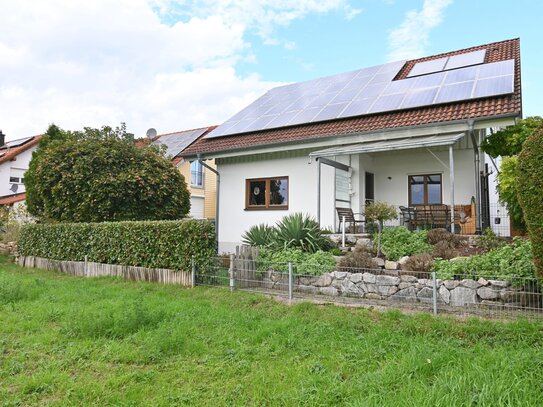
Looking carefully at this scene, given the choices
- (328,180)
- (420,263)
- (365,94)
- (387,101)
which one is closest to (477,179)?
(387,101)

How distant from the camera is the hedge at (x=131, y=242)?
973 centimetres

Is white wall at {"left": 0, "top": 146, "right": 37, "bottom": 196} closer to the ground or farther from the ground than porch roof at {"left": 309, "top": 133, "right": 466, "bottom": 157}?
farther from the ground

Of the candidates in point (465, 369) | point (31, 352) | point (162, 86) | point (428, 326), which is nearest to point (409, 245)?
point (428, 326)

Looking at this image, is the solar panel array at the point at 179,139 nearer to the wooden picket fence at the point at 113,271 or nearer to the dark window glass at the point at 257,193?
the dark window glass at the point at 257,193

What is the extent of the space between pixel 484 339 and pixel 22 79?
842 inches

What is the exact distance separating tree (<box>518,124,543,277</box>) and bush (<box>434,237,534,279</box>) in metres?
2.32

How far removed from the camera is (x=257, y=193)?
50.9 ft

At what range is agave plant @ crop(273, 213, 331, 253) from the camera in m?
10.4

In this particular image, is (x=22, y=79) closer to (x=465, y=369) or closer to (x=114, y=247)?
(x=114, y=247)

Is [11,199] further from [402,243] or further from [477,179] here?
[477,179]

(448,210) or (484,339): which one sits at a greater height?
(448,210)

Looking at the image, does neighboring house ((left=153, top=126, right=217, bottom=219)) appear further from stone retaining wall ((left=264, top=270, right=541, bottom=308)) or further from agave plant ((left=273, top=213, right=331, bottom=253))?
stone retaining wall ((left=264, top=270, right=541, bottom=308))

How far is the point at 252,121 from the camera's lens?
1628 cm

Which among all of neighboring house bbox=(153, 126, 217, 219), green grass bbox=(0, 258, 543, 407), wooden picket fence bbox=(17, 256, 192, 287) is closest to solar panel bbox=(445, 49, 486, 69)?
green grass bbox=(0, 258, 543, 407)
